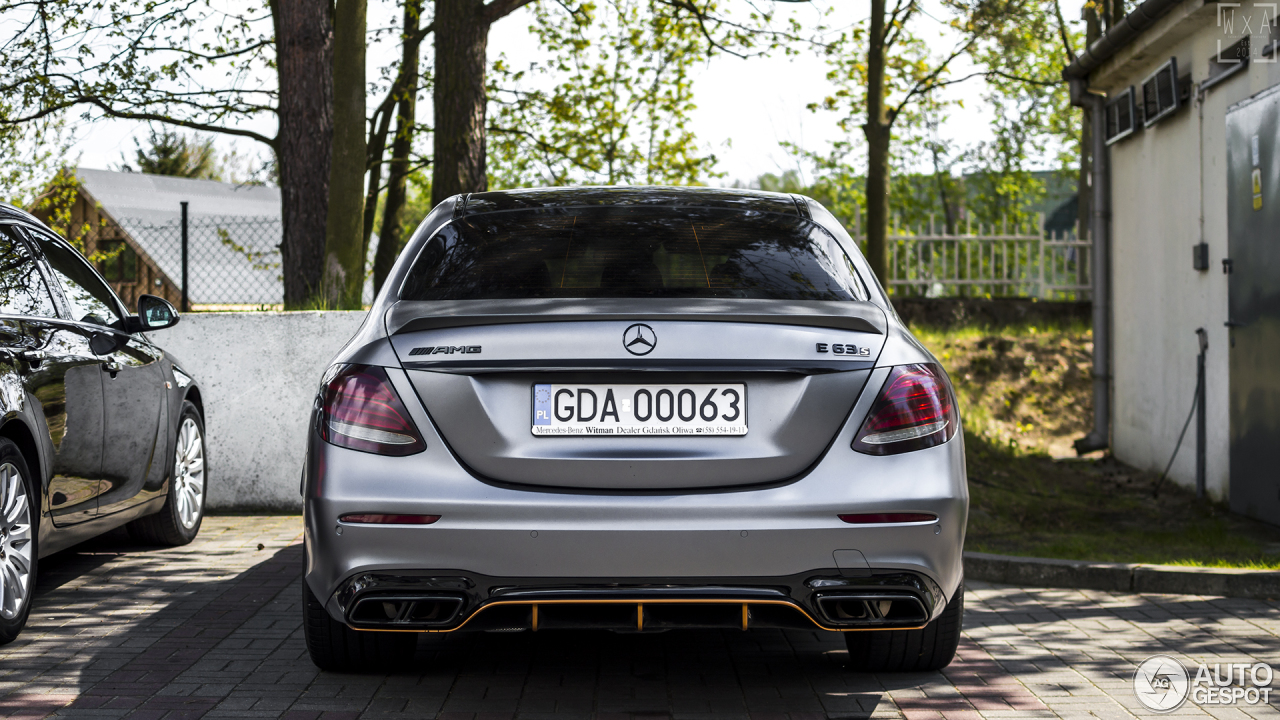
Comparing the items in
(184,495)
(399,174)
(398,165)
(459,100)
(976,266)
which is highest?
(398,165)

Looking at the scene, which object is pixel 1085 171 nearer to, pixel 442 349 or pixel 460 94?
pixel 460 94

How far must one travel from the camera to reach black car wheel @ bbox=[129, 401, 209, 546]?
6.99 metres

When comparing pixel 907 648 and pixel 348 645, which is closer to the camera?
pixel 348 645

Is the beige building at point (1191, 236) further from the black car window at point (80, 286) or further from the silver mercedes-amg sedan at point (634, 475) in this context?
the black car window at point (80, 286)

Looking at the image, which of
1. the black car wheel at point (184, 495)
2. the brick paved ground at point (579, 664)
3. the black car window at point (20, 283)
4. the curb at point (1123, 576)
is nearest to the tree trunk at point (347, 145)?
the black car wheel at point (184, 495)

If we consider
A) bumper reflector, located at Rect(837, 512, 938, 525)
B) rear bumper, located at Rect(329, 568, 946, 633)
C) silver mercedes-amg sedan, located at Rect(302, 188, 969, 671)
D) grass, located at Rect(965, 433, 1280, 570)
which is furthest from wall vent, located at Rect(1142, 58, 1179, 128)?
rear bumper, located at Rect(329, 568, 946, 633)

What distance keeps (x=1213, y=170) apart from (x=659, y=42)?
13.6 meters

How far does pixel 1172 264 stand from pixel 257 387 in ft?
24.9

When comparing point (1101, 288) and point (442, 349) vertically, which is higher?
point (1101, 288)

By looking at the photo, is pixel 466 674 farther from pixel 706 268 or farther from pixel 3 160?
pixel 3 160

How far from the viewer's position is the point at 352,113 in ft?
35.6

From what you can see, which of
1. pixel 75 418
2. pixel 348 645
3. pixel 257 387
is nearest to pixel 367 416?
pixel 348 645

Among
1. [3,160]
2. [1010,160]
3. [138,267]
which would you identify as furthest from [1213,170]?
[138,267]

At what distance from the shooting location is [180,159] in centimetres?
6078
